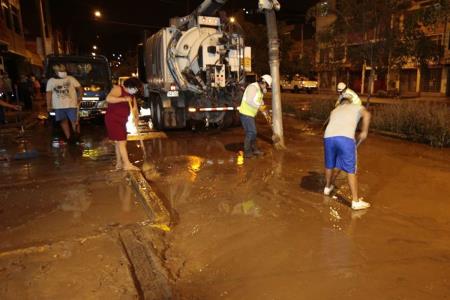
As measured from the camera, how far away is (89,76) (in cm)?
1371

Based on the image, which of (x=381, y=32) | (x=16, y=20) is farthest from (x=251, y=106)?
(x=16, y=20)

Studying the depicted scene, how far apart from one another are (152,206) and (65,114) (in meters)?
5.78

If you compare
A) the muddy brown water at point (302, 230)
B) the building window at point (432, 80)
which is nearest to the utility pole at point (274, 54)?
the muddy brown water at point (302, 230)

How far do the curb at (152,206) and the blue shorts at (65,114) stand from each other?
4.36m

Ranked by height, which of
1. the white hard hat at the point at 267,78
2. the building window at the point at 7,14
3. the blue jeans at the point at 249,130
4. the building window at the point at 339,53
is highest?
the building window at the point at 7,14

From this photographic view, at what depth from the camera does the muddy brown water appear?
3.55m

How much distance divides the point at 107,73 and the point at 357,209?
36.1ft

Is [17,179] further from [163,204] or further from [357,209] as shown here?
[357,209]

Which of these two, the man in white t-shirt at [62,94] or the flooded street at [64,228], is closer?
the flooded street at [64,228]

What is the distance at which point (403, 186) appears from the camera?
6.34m

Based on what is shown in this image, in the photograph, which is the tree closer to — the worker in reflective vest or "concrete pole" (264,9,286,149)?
"concrete pole" (264,9,286,149)

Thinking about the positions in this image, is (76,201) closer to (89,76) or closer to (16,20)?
(89,76)

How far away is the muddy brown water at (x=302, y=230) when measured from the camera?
11.6 ft

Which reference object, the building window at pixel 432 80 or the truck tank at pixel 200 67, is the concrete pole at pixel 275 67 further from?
the building window at pixel 432 80
